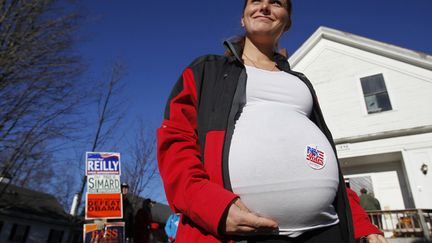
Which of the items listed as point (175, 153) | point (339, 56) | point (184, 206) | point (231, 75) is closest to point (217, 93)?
point (231, 75)

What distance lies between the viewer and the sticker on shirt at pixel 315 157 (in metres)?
1.28

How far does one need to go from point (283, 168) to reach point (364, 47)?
1402cm

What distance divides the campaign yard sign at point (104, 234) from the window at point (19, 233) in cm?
2944

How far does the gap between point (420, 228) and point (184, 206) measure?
34.4 ft

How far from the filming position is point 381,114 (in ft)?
38.5

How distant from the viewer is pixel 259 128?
1294 mm

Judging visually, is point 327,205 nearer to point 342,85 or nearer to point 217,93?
point 217,93

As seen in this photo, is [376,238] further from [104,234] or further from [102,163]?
[102,163]

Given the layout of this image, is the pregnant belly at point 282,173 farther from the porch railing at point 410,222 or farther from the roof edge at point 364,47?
the roof edge at point 364,47

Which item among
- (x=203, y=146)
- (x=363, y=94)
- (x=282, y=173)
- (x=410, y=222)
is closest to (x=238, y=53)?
(x=203, y=146)

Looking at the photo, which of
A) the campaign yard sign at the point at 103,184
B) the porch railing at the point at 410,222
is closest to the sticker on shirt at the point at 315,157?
the campaign yard sign at the point at 103,184

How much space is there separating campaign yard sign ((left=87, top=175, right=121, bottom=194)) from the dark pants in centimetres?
636

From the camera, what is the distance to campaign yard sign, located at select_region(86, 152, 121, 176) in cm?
684

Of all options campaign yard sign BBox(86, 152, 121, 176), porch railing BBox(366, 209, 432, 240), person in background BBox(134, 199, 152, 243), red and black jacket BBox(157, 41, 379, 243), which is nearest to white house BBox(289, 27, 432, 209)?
porch railing BBox(366, 209, 432, 240)
